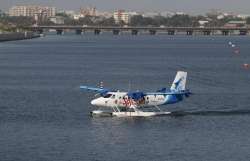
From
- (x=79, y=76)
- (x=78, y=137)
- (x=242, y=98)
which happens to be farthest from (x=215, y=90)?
(x=78, y=137)

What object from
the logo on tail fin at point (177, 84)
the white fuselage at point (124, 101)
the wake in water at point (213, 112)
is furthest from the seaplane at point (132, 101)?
the wake in water at point (213, 112)

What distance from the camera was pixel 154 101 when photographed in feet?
208

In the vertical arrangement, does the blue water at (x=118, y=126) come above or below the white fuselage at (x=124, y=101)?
below

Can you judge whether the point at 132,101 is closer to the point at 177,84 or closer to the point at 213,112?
the point at 177,84

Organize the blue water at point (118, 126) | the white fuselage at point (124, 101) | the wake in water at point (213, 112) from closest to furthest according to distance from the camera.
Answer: the blue water at point (118, 126)
the white fuselage at point (124, 101)
the wake in water at point (213, 112)

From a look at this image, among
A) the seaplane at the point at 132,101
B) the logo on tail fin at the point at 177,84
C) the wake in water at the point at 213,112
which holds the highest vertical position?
the logo on tail fin at the point at 177,84

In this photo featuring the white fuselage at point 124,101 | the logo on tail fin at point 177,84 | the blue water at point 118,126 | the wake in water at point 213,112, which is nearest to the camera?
the blue water at point 118,126

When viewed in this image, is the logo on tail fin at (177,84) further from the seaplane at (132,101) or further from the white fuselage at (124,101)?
the white fuselage at (124,101)

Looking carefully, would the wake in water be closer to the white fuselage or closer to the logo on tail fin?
the white fuselage

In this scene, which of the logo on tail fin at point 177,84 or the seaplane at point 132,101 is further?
the logo on tail fin at point 177,84

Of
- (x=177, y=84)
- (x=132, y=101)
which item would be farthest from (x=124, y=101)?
(x=177, y=84)

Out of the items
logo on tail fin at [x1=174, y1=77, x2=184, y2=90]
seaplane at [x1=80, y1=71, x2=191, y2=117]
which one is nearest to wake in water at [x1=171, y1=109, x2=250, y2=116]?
seaplane at [x1=80, y1=71, x2=191, y2=117]

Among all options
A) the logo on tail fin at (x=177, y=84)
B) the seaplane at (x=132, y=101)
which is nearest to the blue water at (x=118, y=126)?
the seaplane at (x=132, y=101)

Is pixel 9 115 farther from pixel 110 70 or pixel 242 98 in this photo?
pixel 110 70
